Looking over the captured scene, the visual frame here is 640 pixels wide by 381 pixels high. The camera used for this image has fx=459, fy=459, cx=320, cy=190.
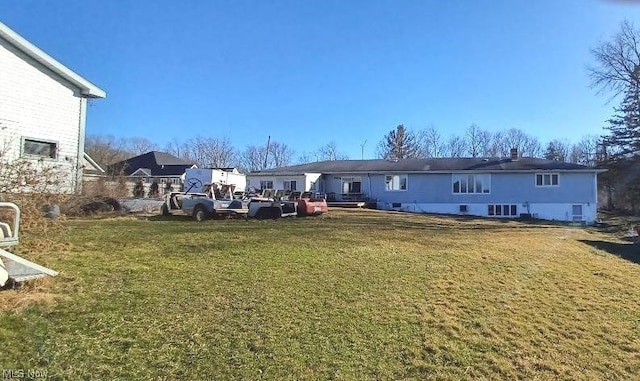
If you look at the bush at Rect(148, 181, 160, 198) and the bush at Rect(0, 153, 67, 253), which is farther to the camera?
the bush at Rect(148, 181, 160, 198)

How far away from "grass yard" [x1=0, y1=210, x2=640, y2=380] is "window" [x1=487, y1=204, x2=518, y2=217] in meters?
20.4

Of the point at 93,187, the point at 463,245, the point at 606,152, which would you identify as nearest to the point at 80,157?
the point at 93,187

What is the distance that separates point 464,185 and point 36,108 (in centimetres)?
2447

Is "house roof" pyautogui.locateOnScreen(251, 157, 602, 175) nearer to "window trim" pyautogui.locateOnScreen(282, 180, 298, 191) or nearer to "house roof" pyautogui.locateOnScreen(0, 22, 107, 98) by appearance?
"window trim" pyautogui.locateOnScreen(282, 180, 298, 191)

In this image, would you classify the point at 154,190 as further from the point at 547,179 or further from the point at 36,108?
the point at 547,179

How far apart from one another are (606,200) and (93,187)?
56.2 meters

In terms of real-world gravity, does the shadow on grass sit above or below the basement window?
below

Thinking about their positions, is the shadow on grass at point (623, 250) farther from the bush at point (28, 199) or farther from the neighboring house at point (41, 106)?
the neighboring house at point (41, 106)

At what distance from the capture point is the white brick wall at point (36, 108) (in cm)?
1446

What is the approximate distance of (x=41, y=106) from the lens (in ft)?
51.1

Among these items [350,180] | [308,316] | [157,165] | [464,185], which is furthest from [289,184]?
[308,316]

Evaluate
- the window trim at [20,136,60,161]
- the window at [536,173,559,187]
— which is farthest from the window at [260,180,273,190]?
the window trim at [20,136,60,161]

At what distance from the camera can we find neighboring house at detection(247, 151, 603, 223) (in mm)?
28547

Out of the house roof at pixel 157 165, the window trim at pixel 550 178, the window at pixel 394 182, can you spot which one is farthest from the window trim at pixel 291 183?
the house roof at pixel 157 165
